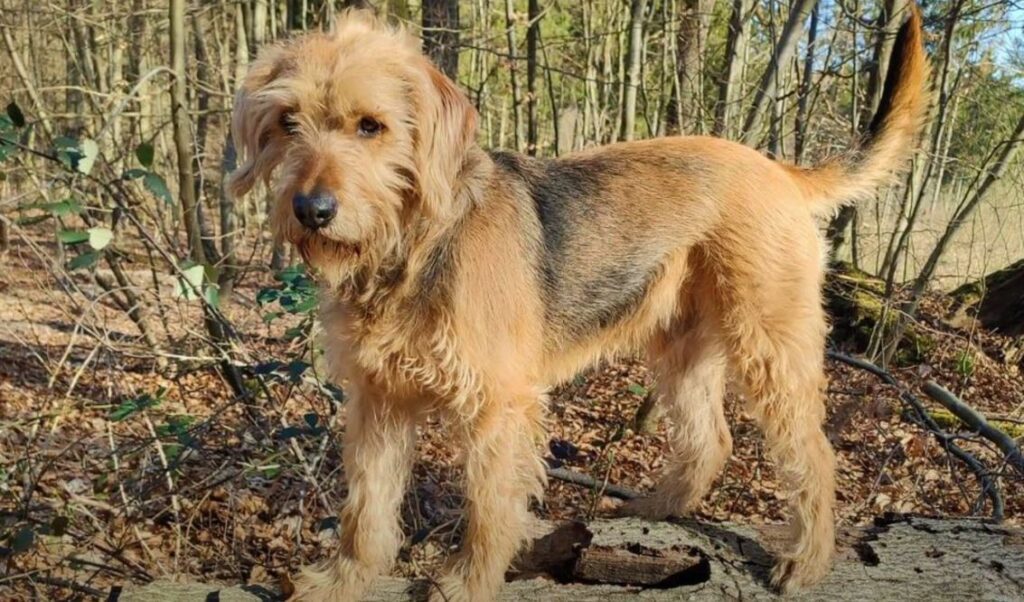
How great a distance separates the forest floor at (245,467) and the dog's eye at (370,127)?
115 cm

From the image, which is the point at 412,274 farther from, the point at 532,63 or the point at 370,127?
the point at 532,63

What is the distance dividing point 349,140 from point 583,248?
3.62 ft

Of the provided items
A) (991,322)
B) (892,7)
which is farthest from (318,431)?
(991,322)

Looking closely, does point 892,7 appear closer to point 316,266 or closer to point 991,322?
point 991,322

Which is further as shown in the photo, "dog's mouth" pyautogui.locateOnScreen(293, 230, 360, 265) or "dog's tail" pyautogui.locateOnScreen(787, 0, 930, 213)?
"dog's tail" pyautogui.locateOnScreen(787, 0, 930, 213)

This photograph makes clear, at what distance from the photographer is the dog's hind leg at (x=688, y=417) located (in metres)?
3.71

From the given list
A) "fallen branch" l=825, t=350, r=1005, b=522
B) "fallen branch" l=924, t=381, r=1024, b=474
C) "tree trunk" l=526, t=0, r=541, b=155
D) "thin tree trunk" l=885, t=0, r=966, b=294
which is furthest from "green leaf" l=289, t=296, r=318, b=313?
"tree trunk" l=526, t=0, r=541, b=155

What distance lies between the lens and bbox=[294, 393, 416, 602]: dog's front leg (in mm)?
3039

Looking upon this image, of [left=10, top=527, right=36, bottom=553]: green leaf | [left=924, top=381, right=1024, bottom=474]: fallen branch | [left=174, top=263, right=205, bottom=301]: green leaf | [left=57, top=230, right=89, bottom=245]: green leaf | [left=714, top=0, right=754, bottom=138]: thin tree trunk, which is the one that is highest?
[left=714, top=0, right=754, bottom=138]: thin tree trunk

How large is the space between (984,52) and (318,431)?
23.3ft

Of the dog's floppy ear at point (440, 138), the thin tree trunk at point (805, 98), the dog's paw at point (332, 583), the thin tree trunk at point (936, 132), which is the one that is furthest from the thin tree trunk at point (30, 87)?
the thin tree trunk at point (936, 132)

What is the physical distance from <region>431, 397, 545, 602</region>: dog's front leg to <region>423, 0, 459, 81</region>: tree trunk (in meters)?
4.40

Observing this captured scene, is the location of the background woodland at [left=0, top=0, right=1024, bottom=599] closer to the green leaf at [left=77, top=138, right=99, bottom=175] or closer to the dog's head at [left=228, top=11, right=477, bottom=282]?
the green leaf at [left=77, top=138, right=99, bottom=175]

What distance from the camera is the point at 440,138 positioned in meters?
2.73
